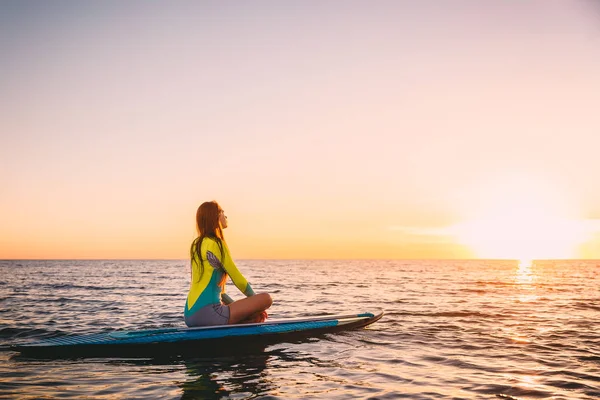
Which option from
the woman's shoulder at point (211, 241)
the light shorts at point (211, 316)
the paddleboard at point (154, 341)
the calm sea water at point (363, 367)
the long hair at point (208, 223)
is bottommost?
the calm sea water at point (363, 367)

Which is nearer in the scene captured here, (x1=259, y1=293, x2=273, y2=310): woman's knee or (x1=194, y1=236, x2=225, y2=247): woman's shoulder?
(x1=194, y1=236, x2=225, y2=247): woman's shoulder

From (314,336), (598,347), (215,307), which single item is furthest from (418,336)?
(215,307)

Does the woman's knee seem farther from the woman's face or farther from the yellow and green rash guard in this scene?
the woman's face

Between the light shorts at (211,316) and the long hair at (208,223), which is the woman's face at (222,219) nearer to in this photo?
the long hair at (208,223)

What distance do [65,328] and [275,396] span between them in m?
7.44

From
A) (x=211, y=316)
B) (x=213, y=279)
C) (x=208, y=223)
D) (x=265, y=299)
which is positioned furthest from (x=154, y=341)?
(x=208, y=223)

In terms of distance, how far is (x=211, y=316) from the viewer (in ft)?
24.3

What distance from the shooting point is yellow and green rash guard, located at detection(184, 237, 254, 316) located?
698 cm

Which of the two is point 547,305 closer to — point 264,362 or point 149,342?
point 264,362

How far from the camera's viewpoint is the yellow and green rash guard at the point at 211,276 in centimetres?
698

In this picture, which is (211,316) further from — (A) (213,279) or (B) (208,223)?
(B) (208,223)

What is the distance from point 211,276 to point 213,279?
0.06m

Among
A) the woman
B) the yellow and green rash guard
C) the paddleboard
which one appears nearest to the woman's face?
the woman

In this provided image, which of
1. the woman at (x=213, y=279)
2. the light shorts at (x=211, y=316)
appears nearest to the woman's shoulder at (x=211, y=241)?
the woman at (x=213, y=279)
